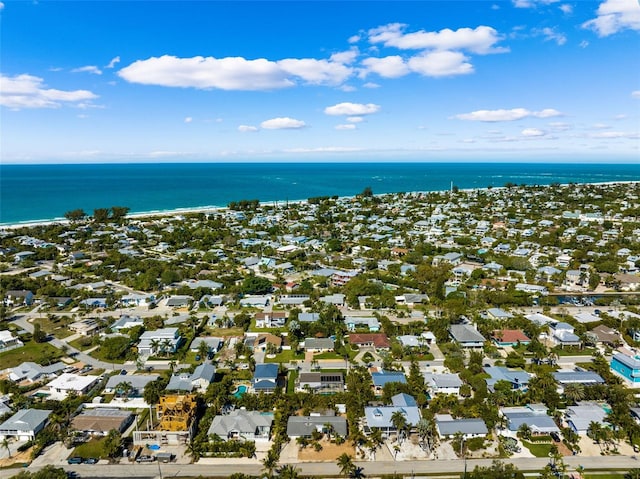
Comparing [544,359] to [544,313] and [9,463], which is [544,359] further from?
[9,463]

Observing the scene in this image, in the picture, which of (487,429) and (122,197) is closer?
(487,429)

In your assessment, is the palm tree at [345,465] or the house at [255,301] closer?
the palm tree at [345,465]

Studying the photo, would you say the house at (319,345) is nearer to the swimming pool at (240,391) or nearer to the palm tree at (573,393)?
the swimming pool at (240,391)

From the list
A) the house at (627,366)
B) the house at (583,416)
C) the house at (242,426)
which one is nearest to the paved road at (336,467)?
the house at (242,426)

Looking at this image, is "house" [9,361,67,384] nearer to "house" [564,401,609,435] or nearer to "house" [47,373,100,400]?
"house" [47,373,100,400]

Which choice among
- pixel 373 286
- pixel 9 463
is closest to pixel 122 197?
pixel 373 286

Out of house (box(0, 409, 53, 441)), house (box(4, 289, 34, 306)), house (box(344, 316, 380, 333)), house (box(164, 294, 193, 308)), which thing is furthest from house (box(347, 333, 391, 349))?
house (box(4, 289, 34, 306))

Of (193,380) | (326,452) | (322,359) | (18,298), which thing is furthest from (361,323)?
(18,298)
